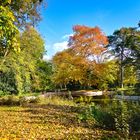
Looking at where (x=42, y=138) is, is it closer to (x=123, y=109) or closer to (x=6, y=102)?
(x=123, y=109)

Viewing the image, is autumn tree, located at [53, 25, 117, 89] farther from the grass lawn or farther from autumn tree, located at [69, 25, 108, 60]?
the grass lawn

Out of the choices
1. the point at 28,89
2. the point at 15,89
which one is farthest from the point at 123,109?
the point at 28,89

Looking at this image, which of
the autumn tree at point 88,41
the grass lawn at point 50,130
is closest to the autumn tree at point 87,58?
the autumn tree at point 88,41

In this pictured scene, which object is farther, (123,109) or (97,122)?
(97,122)

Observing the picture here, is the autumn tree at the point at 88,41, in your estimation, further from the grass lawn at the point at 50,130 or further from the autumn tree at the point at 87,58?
the grass lawn at the point at 50,130

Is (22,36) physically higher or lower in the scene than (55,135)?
higher

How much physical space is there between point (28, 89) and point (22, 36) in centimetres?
1241

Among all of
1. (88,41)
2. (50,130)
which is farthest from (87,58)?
(50,130)

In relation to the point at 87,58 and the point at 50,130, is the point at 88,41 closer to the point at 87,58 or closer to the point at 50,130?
the point at 87,58

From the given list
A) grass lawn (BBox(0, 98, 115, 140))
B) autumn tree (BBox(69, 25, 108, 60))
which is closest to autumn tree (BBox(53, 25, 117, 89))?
autumn tree (BBox(69, 25, 108, 60))

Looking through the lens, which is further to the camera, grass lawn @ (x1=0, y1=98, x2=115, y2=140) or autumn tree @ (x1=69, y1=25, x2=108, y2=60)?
autumn tree @ (x1=69, y1=25, x2=108, y2=60)

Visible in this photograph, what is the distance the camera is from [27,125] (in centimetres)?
999

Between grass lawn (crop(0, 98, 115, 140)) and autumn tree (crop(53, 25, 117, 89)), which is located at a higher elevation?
autumn tree (crop(53, 25, 117, 89))

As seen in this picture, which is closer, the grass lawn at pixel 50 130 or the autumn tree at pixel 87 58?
the grass lawn at pixel 50 130
